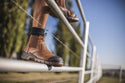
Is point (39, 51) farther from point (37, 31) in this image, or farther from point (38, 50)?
point (37, 31)

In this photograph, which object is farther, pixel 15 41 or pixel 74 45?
pixel 74 45

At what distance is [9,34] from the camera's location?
23.8 ft

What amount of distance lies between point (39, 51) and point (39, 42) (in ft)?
0.16

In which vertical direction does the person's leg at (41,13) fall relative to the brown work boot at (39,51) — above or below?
above

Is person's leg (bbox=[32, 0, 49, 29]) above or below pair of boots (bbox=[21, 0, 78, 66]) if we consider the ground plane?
above

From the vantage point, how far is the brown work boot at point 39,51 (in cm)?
71

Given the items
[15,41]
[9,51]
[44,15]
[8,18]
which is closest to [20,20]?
[8,18]

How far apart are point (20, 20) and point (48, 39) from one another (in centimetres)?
734

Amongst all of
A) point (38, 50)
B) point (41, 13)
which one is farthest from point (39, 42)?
point (41, 13)

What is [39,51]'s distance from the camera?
2.53ft

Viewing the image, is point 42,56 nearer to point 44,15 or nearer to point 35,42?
point 35,42

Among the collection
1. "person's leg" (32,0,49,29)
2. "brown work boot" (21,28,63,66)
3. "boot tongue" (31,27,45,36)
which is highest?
"person's leg" (32,0,49,29)

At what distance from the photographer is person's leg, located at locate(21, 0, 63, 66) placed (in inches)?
28.7

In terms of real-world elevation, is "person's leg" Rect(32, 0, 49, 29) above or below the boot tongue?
above
